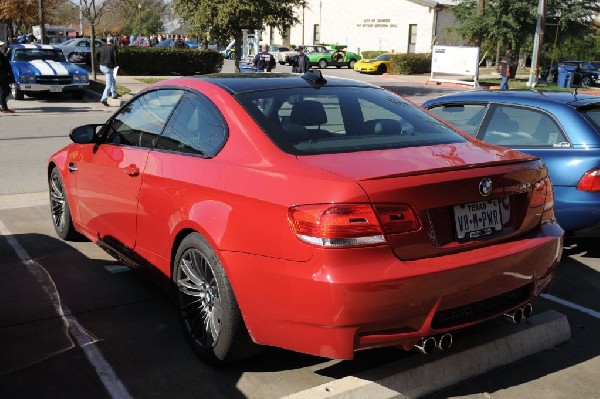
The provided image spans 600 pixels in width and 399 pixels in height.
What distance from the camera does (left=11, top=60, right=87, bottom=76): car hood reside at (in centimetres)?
1914

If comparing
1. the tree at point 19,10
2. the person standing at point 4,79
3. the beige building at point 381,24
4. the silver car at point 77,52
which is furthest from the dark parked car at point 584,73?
the tree at point 19,10

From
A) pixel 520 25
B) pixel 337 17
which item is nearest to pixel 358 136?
pixel 520 25

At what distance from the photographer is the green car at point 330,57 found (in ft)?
167

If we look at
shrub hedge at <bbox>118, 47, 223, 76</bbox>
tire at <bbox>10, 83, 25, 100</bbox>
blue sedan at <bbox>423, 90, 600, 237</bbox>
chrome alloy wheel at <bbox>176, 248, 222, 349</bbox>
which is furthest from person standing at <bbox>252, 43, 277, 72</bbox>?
chrome alloy wheel at <bbox>176, 248, 222, 349</bbox>

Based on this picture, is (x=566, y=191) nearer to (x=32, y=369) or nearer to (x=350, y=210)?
(x=350, y=210)

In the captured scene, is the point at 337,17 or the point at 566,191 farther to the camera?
the point at 337,17

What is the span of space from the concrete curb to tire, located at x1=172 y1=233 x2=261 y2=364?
462mm

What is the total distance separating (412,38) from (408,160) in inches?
2385

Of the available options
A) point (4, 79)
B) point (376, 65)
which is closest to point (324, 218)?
point (4, 79)

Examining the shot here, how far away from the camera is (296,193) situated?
3.16 m

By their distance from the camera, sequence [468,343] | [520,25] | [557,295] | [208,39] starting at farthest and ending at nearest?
[520,25] < [208,39] < [557,295] < [468,343]

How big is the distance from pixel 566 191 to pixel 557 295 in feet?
3.05

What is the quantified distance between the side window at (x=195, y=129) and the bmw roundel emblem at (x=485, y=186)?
1436 mm

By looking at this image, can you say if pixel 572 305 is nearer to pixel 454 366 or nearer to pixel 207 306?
pixel 454 366
